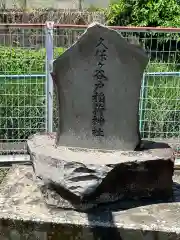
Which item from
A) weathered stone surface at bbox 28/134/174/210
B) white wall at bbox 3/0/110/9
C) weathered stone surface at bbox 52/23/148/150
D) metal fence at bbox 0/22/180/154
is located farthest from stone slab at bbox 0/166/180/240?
white wall at bbox 3/0/110/9

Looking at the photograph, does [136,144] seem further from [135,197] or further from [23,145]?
[23,145]

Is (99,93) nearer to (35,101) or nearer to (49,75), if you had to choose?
(49,75)

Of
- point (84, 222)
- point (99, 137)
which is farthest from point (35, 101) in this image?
point (84, 222)

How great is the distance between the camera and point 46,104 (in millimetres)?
5441

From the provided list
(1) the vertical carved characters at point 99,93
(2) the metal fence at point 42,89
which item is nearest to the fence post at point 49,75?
(2) the metal fence at point 42,89

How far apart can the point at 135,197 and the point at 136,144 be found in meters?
0.59

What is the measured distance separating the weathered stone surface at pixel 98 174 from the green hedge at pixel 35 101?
134 cm

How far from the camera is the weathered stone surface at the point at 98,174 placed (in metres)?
4.06

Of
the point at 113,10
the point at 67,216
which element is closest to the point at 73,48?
the point at 67,216

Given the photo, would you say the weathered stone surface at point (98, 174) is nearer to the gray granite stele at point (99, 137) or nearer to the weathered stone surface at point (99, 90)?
the gray granite stele at point (99, 137)

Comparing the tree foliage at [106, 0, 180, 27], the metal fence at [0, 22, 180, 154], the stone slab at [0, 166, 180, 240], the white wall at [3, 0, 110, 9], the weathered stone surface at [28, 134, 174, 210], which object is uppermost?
Result: the white wall at [3, 0, 110, 9]

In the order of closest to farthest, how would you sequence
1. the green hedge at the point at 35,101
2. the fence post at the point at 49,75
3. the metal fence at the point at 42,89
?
the fence post at the point at 49,75, the metal fence at the point at 42,89, the green hedge at the point at 35,101

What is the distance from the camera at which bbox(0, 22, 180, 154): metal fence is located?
5555mm

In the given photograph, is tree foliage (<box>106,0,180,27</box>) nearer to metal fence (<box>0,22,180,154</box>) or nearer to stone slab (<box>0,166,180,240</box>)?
metal fence (<box>0,22,180,154</box>)
